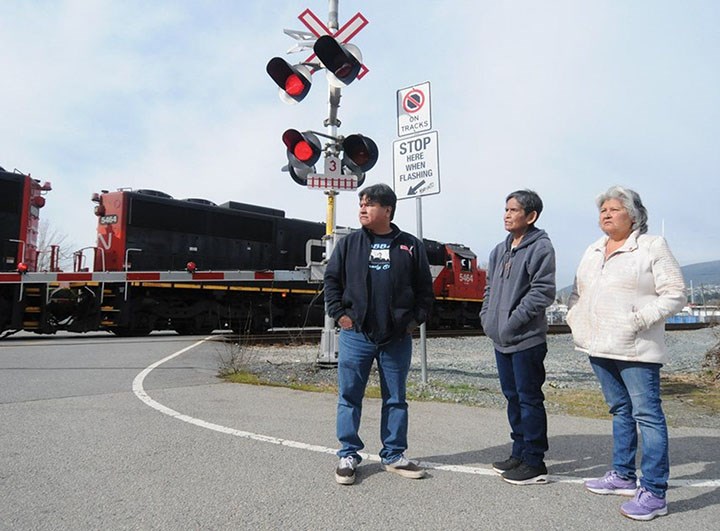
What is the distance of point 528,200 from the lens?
371 cm

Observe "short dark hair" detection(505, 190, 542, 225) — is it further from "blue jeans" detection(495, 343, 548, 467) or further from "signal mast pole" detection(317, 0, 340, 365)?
"signal mast pole" detection(317, 0, 340, 365)

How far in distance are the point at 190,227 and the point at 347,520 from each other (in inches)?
576

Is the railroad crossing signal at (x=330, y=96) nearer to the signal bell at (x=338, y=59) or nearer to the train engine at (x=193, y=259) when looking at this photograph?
the signal bell at (x=338, y=59)

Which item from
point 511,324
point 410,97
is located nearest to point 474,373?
point 410,97

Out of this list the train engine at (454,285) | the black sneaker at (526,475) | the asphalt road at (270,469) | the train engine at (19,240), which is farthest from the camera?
the train engine at (454,285)

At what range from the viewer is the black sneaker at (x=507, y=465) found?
3489 millimetres

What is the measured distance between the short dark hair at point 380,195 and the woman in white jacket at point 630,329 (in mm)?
1321

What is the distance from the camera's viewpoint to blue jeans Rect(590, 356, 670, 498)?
2.95 meters

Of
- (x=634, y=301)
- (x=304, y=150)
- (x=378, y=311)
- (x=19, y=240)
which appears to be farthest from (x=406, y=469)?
(x=19, y=240)

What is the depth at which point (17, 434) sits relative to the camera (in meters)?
4.24

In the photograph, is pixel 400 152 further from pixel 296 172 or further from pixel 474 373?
pixel 474 373

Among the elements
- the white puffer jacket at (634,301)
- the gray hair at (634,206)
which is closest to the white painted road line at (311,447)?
the white puffer jacket at (634,301)

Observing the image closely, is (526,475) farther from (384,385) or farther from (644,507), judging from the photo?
(384,385)

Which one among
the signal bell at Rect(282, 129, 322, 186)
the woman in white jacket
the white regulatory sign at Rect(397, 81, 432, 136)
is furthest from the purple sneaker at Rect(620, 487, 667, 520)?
the signal bell at Rect(282, 129, 322, 186)
